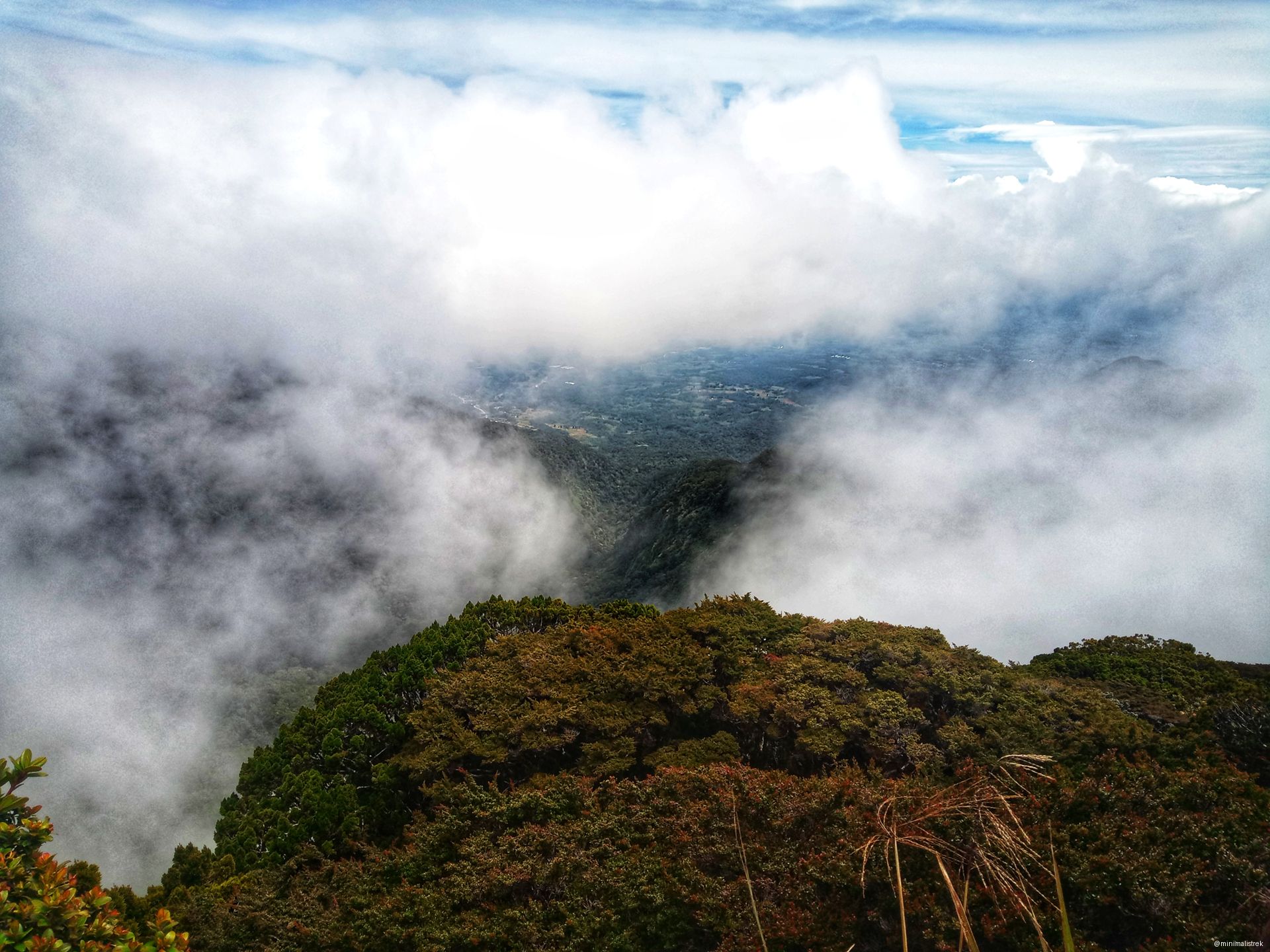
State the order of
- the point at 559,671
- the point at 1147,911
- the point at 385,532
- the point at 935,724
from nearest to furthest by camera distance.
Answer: the point at 1147,911
the point at 935,724
the point at 559,671
the point at 385,532

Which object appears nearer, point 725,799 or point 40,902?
point 40,902

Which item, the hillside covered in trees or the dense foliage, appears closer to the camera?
the dense foliage

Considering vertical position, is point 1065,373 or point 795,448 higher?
point 1065,373

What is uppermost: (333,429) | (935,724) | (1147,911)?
(333,429)

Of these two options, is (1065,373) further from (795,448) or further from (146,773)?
(146,773)

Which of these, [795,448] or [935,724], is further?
[795,448]

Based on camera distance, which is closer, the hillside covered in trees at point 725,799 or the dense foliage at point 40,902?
the dense foliage at point 40,902

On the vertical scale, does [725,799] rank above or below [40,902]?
above

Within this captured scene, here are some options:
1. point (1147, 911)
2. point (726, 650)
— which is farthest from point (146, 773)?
point (1147, 911)
